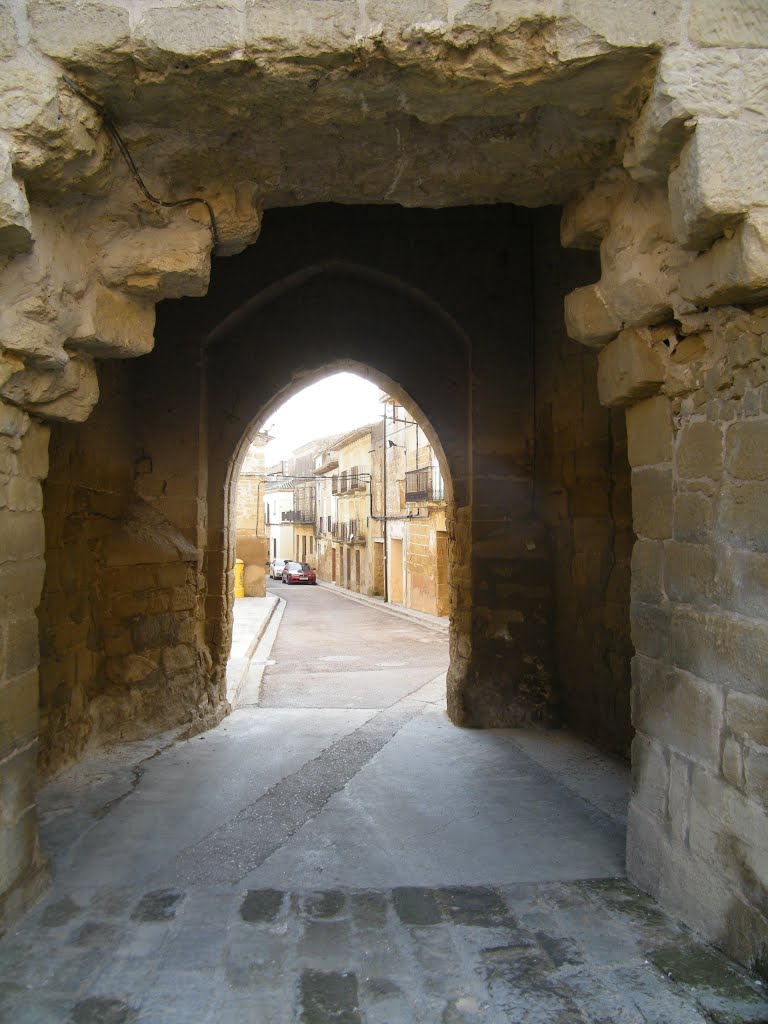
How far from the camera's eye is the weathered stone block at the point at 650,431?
105 inches

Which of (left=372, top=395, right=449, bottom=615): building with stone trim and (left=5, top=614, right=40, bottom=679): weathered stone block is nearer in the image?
(left=5, top=614, right=40, bottom=679): weathered stone block

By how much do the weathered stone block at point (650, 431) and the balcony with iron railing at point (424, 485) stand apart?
590 inches

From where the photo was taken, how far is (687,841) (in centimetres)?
245

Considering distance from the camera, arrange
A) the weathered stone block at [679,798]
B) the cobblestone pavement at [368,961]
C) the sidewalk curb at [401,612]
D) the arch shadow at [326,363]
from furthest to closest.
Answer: the sidewalk curb at [401,612]
the arch shadow at [326,363]
the weathered stone block at [679,798]
the cobblestone pavement at [368,961]

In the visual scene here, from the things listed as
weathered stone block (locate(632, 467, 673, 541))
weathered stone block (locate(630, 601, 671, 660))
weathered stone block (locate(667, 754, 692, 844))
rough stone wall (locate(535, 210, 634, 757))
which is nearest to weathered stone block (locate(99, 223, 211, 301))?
weathered stone block (locate(632, 467, 673, 541))

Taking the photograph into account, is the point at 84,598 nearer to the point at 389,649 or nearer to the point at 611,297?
the point at 611,297

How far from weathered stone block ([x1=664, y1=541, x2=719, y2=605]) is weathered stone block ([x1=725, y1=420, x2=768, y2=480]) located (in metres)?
0.29

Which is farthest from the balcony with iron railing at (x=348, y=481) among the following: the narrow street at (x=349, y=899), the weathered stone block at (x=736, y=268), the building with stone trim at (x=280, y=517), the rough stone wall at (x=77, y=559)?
the weathered stone block at (x=736, y=268)

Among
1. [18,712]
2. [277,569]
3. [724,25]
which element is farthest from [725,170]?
[277,569]

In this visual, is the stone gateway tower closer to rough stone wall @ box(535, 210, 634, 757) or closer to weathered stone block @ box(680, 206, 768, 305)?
weathered stone block @ box(680, 206, 768, 305)

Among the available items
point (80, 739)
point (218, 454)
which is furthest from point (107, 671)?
point (218, 454)

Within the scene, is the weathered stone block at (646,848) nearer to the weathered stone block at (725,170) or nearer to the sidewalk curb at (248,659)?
the weathered stone block at (725,170)

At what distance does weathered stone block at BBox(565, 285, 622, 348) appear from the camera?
2805mm

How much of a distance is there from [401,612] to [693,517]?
1637 centimetres
